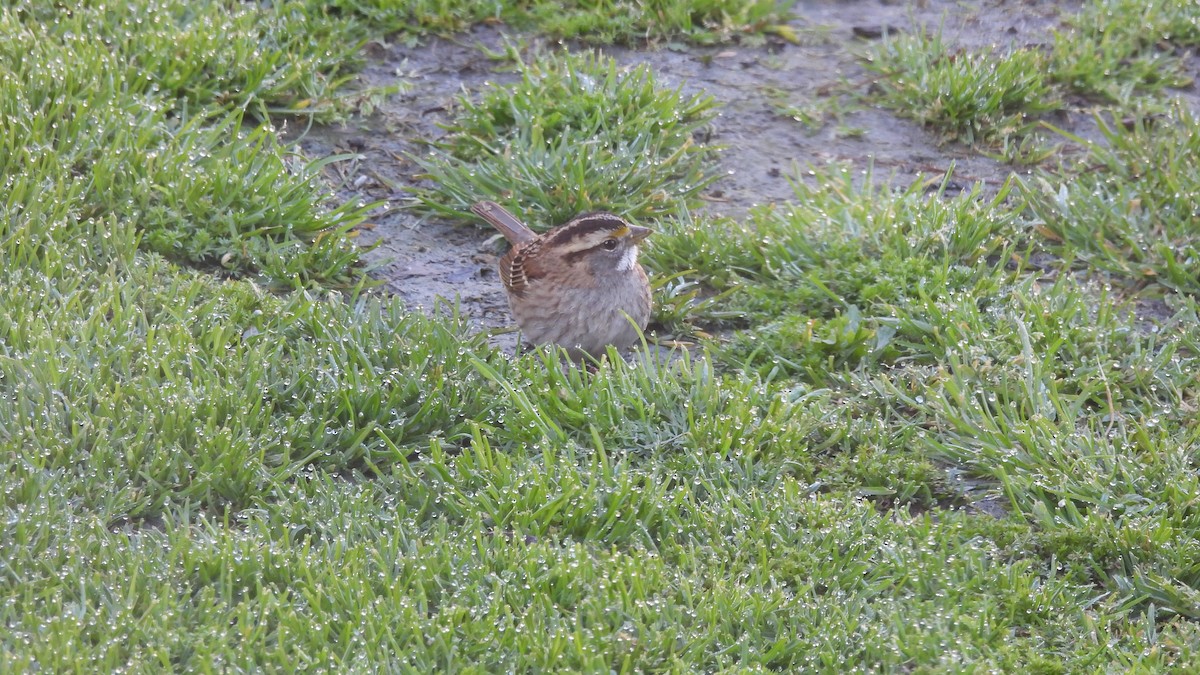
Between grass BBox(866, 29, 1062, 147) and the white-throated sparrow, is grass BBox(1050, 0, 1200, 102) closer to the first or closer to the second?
grass BBox(866, 29, 1062, 147)

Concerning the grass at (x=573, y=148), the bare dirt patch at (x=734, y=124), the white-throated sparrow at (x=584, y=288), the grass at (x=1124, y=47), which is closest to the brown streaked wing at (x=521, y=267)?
the white-throated sparrow at (x=584, y=288)

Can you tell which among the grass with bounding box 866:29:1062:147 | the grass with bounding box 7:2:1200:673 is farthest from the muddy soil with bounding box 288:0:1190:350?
the grass with bounding box 7:2:1200:673

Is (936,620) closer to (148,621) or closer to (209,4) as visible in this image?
(148,621)

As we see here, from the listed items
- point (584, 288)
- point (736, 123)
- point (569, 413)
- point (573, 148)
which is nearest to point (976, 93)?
point (736, 123)

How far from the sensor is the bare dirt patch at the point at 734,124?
652cm

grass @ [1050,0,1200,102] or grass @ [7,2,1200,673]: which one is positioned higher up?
grass @ [1050,0,1200,102]

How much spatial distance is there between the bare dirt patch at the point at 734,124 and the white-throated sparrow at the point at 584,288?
29 centimetres

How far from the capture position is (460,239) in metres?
6.68

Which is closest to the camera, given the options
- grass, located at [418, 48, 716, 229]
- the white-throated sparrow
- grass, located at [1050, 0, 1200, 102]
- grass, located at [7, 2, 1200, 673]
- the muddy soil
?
grass, located at [7, 2, 1200, 673]

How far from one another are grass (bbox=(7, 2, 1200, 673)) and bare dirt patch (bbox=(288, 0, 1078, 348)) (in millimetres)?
225

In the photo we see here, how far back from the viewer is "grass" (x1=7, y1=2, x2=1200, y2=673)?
412 centimetres

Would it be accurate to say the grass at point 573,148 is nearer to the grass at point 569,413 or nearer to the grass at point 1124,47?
the grass at point 569,413

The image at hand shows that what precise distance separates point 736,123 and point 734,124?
0.01 metres

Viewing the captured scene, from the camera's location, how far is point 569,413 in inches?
200
